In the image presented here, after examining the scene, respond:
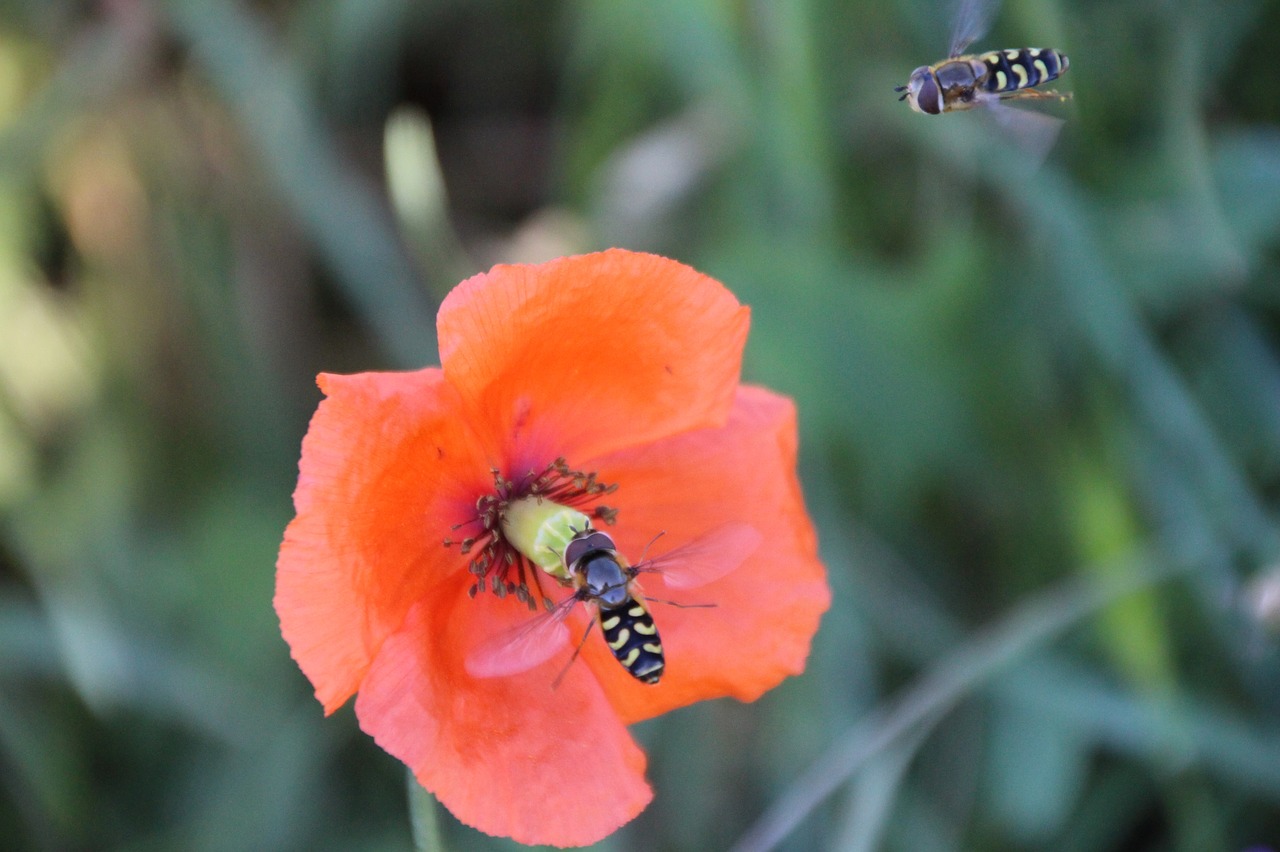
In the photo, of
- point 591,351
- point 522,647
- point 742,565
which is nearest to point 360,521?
point 522,647

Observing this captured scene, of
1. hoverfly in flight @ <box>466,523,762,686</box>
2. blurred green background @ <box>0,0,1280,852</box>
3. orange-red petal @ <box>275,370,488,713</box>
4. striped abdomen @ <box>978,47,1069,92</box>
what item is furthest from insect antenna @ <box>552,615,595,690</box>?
striped abdomen @ <box>978,47,1069,92</box>

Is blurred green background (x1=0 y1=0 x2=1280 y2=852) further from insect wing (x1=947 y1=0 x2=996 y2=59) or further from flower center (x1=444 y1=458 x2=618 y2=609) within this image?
flower center (x1=444 y1=458 x2=618 y2=609)

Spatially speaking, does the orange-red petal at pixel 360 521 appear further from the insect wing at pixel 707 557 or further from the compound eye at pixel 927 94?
the compound eye at pixel 927 94

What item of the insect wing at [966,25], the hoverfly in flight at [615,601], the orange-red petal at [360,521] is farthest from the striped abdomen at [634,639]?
the insect wing at [966,25]

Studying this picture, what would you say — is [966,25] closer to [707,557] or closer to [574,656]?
[707,557]

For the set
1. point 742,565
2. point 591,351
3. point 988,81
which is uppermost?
point 988,81

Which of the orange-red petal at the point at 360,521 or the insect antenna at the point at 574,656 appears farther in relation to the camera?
the insect antenna at the point at 574,656
